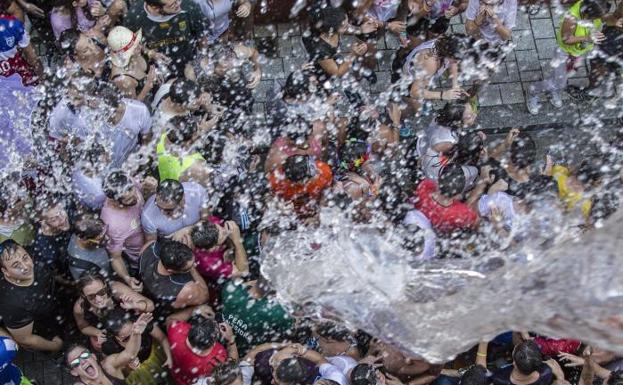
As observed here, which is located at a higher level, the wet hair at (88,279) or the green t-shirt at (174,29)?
the green t-shirt at (174,29)

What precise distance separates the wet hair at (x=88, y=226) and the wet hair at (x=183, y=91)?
4.55 ft

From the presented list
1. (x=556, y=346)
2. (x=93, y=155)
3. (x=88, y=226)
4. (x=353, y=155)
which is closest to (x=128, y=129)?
(x=93, y=155)

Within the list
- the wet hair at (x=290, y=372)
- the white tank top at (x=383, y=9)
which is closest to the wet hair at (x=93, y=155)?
the wet hair at (x=290, y=372)

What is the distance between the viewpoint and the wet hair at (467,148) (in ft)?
25.4

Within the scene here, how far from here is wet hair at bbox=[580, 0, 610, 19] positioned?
8531mm

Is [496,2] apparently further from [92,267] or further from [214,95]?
[92,267]

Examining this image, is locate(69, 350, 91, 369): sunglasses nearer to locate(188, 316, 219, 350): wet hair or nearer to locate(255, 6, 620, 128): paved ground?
locate(188, 316, 219, 350): wet hair

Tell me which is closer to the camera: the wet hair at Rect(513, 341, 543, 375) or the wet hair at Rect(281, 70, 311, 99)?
the wet hair at Rect(513, 341, 543, 375)

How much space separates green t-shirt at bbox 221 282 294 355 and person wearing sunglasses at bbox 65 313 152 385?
62cm

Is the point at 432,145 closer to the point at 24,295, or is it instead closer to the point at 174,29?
the point at 174,29

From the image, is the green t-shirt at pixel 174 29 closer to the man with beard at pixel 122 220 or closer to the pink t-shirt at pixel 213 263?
the man with beard at pixel 122 220

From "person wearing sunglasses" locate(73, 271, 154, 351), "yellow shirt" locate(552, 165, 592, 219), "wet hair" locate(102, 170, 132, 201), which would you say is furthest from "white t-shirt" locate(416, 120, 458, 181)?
"person wearing sunglasses" locate(73, 271, 154, 351)

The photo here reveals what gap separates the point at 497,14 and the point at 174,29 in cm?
322

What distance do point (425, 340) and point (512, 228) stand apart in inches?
61.3
